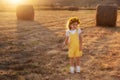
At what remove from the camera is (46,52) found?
10594 mm

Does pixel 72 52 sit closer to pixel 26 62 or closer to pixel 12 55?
pixel 26 62

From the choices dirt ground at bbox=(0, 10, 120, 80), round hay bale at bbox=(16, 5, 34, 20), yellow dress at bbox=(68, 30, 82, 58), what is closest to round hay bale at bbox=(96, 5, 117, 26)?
dirt ground at bbox=(0, 10, 120, 80)

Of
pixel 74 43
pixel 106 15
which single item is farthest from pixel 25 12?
pixel 74 43

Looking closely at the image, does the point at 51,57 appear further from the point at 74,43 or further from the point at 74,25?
the point at 74,25

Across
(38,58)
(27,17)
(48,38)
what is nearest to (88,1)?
(27,17)

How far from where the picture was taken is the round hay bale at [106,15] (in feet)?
57.6

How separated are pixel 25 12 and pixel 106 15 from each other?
20.2 feet

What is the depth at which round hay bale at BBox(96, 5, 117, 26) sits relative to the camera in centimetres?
1756

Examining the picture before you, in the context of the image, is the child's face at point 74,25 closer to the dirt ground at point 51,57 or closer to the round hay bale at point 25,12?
the dirt ground at point 51,57

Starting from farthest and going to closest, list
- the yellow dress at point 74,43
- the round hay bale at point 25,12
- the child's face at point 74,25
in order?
the round hay bale at point 25,12, the yellow dress at point 74,43, the child's face at point 74,25

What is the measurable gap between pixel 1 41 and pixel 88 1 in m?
47.2

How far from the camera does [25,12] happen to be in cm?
2152

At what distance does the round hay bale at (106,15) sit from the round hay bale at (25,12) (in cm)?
537

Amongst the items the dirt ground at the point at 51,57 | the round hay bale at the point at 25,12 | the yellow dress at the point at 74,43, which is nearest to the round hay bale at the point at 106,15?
the dirt ground at the point at 51,57
